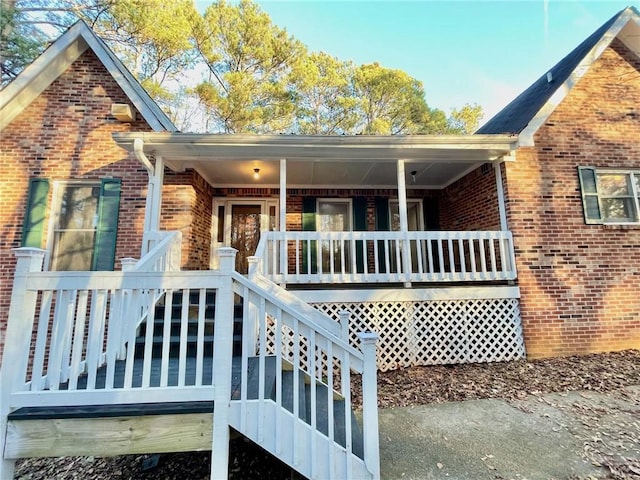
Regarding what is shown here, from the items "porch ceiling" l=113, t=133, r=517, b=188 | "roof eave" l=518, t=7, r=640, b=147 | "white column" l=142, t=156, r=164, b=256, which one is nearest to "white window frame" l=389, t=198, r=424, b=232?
"porch ceiling" l=113, t=133, r=517, b=188

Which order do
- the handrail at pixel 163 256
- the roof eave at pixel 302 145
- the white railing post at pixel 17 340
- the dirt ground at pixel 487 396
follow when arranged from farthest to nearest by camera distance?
the roof eave at pixel 302 145
the handrail at pixel 163 256
the dirt ground at pixel 487 396
the white railing post at pixel 17 340

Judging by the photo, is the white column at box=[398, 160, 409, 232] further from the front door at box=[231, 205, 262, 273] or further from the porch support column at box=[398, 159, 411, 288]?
the front door at box=[231, 205, 262, 273]

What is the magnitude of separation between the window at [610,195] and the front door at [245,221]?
6.37 metres

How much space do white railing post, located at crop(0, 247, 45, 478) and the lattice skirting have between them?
360 centimetres

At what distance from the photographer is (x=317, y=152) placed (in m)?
5.45

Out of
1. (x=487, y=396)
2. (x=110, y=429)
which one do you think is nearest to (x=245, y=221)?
(x=110, y=429)

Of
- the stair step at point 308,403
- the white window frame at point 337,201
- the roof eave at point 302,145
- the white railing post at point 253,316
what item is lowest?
the stair step at point 308,403

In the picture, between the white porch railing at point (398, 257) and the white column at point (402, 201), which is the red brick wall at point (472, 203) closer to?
the white porch railing at point (398, 257)

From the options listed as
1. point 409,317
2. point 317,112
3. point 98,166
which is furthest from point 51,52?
point 317,112

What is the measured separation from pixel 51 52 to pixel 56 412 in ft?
22.4

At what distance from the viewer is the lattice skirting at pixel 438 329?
16.8ft

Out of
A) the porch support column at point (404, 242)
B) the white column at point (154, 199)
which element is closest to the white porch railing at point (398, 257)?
the porch support column at point (404, 242)

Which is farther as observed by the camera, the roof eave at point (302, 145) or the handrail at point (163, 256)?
the roof eave at point (302, 145)

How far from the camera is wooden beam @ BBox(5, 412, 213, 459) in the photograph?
85.0 inches
